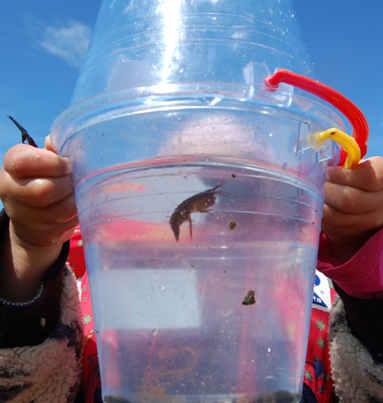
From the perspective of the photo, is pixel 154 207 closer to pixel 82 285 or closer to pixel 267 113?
pixel 267 113

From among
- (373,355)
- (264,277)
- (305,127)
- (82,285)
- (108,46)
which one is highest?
(108,46)

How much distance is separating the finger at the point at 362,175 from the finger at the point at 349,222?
66 mm

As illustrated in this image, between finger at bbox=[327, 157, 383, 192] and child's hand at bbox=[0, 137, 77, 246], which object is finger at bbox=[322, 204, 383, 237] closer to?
A: finger at bbox=[327, 157, 383, 192]

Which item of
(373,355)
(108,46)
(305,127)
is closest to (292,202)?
(305,127)

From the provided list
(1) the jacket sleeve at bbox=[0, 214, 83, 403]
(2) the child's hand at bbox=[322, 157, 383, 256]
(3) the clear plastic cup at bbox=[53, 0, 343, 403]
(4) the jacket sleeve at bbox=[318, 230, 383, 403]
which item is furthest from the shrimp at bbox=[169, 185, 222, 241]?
(1) the jacket sleeve at bbox=[0, 214, 83, 403]

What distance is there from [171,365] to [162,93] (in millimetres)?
330

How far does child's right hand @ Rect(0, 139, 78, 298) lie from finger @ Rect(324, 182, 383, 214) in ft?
1.38

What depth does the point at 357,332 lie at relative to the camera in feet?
3.52

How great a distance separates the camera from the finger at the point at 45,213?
759 millimetres

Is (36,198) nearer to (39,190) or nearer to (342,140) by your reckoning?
(39,190)

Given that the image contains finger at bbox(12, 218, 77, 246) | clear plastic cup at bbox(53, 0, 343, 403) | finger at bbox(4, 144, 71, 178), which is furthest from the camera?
finger at bbox(12, 218, 77, 246)

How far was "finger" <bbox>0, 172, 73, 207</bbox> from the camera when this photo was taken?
72 cm

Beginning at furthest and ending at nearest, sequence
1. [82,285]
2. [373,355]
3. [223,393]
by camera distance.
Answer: [82,285] → [373,355] → [223,393]

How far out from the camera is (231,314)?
21.6 inches
